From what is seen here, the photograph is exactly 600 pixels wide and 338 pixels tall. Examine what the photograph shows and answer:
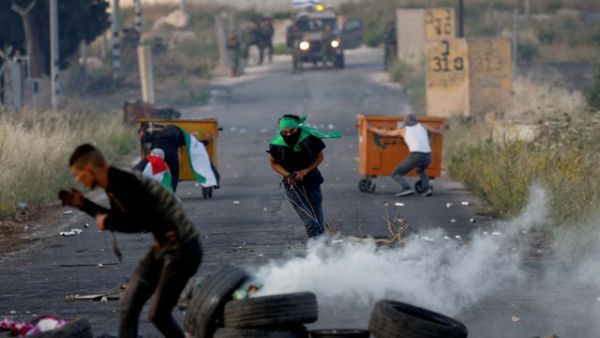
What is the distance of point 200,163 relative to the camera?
21.8 m

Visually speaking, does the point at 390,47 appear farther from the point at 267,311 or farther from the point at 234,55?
the point at 267,311

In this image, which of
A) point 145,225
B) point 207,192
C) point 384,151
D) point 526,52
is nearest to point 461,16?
point 526,52

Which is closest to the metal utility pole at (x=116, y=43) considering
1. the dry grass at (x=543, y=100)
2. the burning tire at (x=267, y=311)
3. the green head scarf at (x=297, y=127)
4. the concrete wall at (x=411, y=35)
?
the concrete wall at (x=411, y=35)

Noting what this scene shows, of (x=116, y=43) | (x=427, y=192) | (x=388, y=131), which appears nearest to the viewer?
(x=427, y=192)

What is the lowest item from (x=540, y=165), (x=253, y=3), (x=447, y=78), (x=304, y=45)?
(x=540, y=165)

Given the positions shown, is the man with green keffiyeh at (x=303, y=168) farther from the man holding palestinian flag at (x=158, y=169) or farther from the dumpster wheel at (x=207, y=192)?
the dumpster wheel at (x=207, y=192)

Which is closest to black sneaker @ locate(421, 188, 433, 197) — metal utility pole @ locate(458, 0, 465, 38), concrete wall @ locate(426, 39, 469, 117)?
concrete wall @ locate(426, 39, 469, 117)

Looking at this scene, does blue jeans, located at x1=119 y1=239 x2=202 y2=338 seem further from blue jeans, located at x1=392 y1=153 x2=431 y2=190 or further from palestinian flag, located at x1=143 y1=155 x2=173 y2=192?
blue jeans, located at x1=392 y1=153 x2=431 y2=190

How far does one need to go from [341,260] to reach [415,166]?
1028 cm

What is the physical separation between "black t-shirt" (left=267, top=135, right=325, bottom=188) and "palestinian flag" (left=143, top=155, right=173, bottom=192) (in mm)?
5119

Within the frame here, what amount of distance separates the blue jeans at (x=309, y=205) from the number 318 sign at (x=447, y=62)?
2379 cm

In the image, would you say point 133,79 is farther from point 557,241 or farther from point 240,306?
point 240,306

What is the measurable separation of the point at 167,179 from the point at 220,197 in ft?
11.3

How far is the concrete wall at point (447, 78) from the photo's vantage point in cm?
3781
